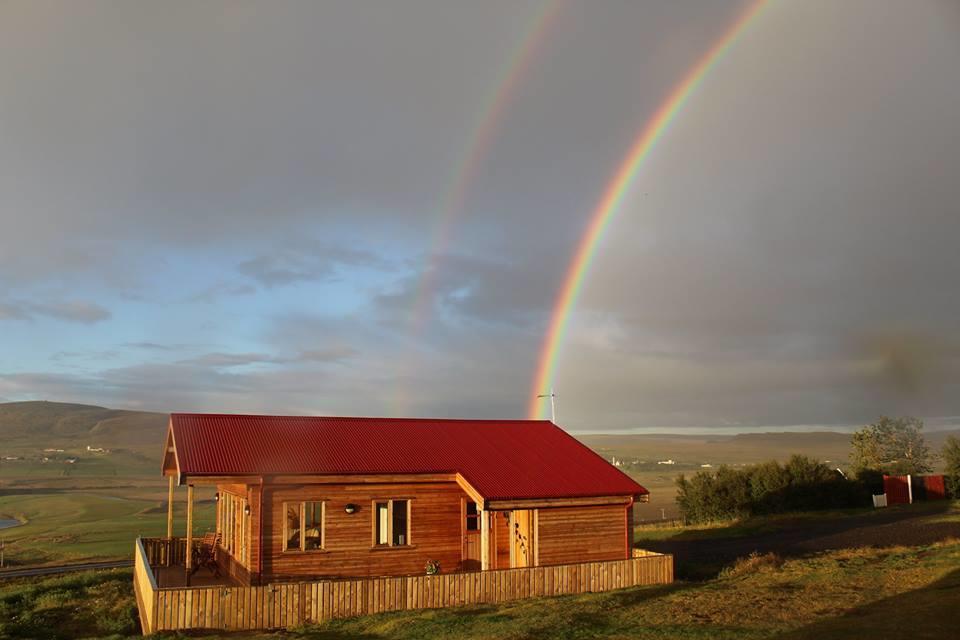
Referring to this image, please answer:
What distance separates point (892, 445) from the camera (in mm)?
84812

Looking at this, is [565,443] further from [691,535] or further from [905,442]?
[905,442]

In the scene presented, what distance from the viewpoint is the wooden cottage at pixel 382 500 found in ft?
70.5

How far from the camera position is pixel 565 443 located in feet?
93.9

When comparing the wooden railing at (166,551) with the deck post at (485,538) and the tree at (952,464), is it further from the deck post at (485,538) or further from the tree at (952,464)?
the tree at (952,464)

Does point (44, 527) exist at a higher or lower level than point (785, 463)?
lower

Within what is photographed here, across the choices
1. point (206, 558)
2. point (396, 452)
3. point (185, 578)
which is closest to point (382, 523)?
point (396, 452)

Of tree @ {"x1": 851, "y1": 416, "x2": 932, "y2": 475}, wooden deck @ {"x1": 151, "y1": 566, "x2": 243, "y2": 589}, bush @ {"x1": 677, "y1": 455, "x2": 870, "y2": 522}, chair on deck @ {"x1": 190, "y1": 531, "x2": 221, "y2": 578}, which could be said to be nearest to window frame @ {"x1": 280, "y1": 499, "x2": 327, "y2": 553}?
wooden deck @ {"x1": 151, "y1": 566, "x2": 243, "y2": 589}

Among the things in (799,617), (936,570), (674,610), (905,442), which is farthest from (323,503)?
(905,442)

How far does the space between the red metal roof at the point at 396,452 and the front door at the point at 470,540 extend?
1397 millimetres

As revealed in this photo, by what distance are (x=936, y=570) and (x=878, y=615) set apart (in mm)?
7572

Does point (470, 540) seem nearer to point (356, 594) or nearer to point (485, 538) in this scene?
point (485, 538)

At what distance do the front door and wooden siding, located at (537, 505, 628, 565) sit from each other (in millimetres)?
1897

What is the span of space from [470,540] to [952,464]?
4664 cm

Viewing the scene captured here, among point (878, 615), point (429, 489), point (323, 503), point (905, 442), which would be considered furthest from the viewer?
point (905, 442)
